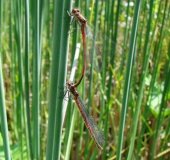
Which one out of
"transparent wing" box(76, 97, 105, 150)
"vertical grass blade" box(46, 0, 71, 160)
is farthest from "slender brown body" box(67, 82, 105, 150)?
"vertical grass blade" box(46, 0, 71, 160)

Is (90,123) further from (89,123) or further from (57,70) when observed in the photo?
(57,70)

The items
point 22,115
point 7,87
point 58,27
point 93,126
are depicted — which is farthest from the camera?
point 7,87

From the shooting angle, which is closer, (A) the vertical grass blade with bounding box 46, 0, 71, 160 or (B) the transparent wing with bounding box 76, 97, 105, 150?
(A) the vertical grass blade with bounding box 46, 0, 71, 160

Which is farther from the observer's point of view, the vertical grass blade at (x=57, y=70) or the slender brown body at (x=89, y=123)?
the slender brown body at (x=89, y=123)

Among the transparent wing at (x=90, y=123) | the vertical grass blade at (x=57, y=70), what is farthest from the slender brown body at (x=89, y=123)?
the vertical grass blade at (x=57, y=70)

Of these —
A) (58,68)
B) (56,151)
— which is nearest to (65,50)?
(58,68)

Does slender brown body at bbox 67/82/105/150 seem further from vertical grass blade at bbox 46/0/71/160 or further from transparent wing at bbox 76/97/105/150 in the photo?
vertical grass blade at bbox 46/0/71/160

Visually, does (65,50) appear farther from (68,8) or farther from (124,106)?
(124,106)

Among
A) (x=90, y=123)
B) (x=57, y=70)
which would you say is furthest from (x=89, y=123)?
(x=57, y=70)

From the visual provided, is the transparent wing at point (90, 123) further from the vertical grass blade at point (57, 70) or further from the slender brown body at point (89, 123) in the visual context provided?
the vertical grass blade at point (57, 70)

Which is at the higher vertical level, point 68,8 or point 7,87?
point 68,8

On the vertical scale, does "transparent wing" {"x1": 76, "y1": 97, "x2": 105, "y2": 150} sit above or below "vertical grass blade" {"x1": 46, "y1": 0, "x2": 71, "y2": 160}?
below
